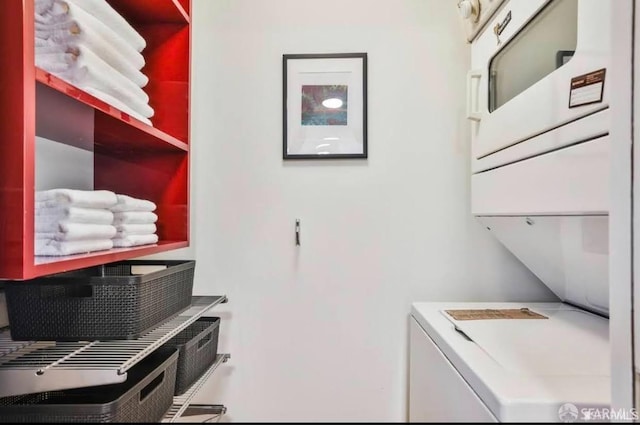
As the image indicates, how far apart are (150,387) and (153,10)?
3.49 feet

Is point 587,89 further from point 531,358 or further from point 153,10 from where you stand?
point 153,10

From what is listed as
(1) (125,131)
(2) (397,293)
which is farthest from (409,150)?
(1) (125,131)

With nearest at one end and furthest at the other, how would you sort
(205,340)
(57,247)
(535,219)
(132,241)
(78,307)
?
1. (57,247)
2. (78,307)
3. (132,241)
4. (535,219)
5. (205,340)

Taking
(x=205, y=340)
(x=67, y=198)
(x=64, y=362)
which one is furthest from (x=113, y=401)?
(x=205, y=340)

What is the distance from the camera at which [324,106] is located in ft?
5.37

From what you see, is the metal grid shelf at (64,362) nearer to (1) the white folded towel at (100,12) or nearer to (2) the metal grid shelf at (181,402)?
(2) the metal grid shelf at (181,402)

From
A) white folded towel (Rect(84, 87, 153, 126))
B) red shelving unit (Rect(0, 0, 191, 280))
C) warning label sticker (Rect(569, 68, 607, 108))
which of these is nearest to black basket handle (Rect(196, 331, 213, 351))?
red shelving unit (Rect(0, 0, 191, 280))

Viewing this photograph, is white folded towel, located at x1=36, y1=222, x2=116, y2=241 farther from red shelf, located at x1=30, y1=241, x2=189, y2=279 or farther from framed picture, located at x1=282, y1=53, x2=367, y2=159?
framed picture, located at x1=282, y1=53, x2=367, y2=159

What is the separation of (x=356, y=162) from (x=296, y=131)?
0.26 metres

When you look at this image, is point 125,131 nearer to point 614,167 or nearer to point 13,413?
point 13,413

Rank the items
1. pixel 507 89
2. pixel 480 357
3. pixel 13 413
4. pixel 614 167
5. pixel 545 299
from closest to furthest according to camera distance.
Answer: pixel 614 167
pixel 13 413
pixel 480 357
pixel 507 89
pixel 545 299

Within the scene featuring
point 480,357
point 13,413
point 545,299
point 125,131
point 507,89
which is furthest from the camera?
point 545,299

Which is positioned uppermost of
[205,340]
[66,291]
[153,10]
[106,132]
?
[153,10]

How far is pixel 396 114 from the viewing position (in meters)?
1.63
